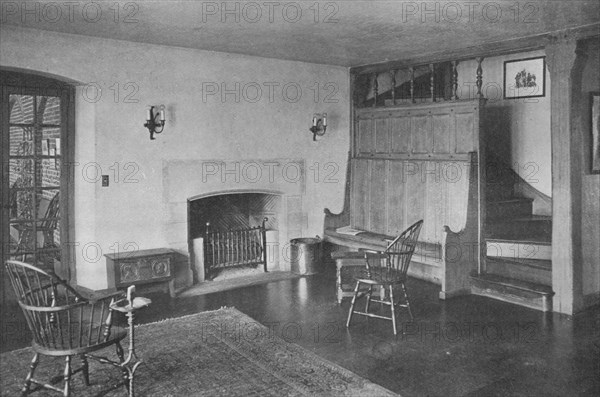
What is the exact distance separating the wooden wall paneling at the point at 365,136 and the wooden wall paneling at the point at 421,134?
0.74 meters

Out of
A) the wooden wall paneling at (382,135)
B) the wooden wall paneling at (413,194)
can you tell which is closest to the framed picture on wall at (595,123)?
the wooden wall paneling at (413,194)

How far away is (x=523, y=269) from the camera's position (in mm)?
6012

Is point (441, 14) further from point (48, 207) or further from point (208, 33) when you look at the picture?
point (48, 207)

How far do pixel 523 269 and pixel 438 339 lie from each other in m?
1.85

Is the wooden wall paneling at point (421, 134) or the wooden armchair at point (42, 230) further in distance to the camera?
the wooden wall paneling at point (421, 134)

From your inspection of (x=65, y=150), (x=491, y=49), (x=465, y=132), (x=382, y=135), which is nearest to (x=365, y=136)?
(x=382, y=135)

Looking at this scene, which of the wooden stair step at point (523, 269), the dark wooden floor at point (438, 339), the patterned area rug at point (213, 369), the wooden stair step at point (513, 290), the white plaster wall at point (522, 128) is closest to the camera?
the patterned area rug at point (213, 369)

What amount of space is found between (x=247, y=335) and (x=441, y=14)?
322 cm

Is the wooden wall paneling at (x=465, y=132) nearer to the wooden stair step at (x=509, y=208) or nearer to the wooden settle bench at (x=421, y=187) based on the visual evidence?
the wooden settle bench at (x=421, y=187)

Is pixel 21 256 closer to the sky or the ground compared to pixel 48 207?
closer to the ground

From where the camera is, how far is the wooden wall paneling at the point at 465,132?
627 centimetres

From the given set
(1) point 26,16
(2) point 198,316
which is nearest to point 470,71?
(2) point 198,316

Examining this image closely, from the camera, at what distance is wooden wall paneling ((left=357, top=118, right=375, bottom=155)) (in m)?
7.56

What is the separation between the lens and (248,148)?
22.9 ft
